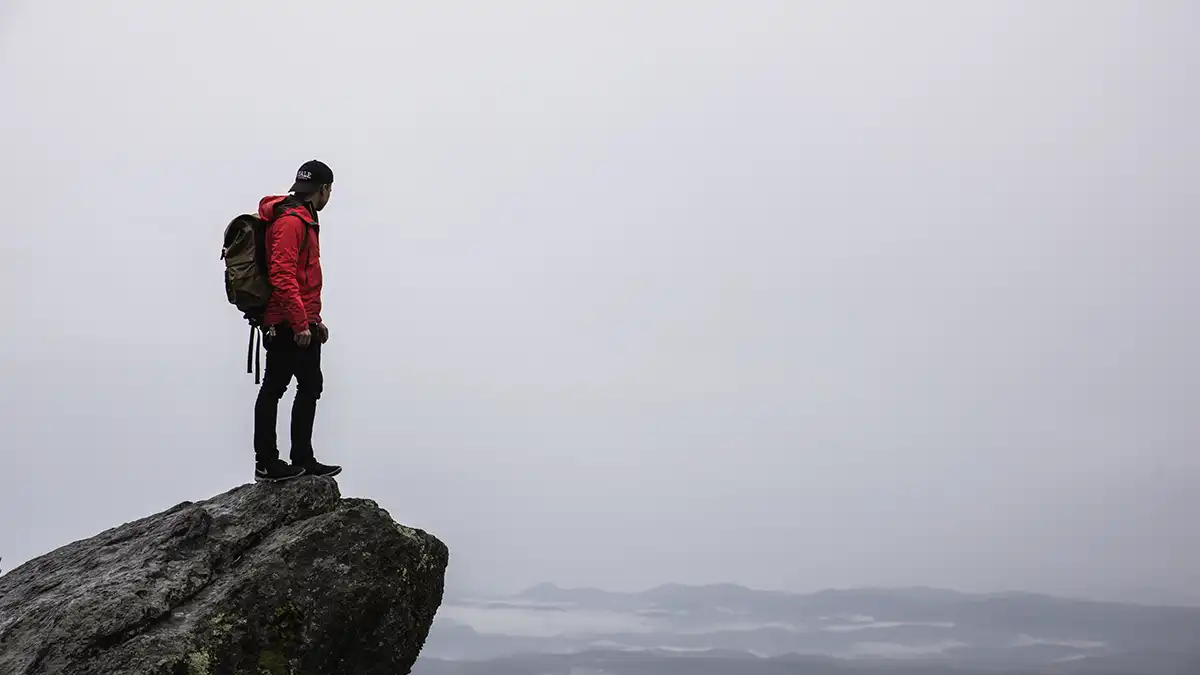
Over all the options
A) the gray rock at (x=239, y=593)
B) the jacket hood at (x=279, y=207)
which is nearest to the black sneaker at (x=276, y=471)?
the gray rock at (x=239, y=593)

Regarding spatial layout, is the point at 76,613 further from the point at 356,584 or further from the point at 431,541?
the point at 431,541

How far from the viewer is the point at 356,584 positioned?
1363 centimetres

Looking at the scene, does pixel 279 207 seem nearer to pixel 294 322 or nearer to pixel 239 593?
pixel 294 322

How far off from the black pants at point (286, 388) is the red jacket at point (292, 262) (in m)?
0.31

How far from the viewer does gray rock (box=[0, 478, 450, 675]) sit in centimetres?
1213

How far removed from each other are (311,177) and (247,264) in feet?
4.72

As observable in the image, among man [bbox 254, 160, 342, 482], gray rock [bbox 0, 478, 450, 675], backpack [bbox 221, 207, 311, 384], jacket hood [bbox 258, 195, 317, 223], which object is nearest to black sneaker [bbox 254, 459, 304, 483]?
man [bbox 254, 160, 342, 482]

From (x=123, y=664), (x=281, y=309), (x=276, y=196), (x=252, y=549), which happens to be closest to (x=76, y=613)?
(x=123, y=664)

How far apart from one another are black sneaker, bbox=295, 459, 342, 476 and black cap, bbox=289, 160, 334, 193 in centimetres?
357

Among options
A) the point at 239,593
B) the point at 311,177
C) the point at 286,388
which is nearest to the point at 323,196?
the point at 311,177

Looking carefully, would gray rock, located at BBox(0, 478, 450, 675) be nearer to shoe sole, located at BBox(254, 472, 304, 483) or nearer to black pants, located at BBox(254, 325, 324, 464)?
shoe sole, located at BBox(254, 472, 304, 483)

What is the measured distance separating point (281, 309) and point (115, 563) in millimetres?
3762

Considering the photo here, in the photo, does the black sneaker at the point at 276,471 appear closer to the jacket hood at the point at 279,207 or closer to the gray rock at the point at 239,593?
the gray rock at the point at 239,593

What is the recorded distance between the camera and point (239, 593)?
12.9 metres
